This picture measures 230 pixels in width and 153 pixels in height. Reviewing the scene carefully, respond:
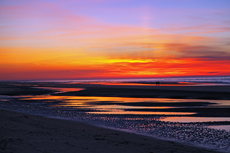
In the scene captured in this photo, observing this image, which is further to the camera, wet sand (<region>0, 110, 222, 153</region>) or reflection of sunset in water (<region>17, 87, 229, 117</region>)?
reflection of sunset in water (<region>17, 87, 229, 117</region>)

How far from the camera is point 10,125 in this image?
12.6 m

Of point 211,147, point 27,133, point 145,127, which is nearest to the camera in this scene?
point 211,147

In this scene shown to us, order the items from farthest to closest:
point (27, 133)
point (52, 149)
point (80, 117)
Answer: point (80, 117)
point (27, 133)
point (52, 149)

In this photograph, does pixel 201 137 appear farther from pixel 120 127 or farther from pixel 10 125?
pixel 10 125

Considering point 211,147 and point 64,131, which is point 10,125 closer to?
point 64,131

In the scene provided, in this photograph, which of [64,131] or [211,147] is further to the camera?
[64,131]

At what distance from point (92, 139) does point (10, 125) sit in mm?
4937

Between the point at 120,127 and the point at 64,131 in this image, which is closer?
the point at 64,131

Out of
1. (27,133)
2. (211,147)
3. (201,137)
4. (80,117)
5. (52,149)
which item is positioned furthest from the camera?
(80,117)

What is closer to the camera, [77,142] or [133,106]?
→ [77,142]

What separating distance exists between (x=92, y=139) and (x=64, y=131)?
2.17 metres

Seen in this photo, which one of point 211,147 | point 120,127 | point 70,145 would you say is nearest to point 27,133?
point 70,145

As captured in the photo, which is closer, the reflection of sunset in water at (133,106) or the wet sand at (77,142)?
the wet sand at (77,142)

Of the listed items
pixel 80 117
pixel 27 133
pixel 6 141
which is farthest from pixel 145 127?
pixel 6 141
